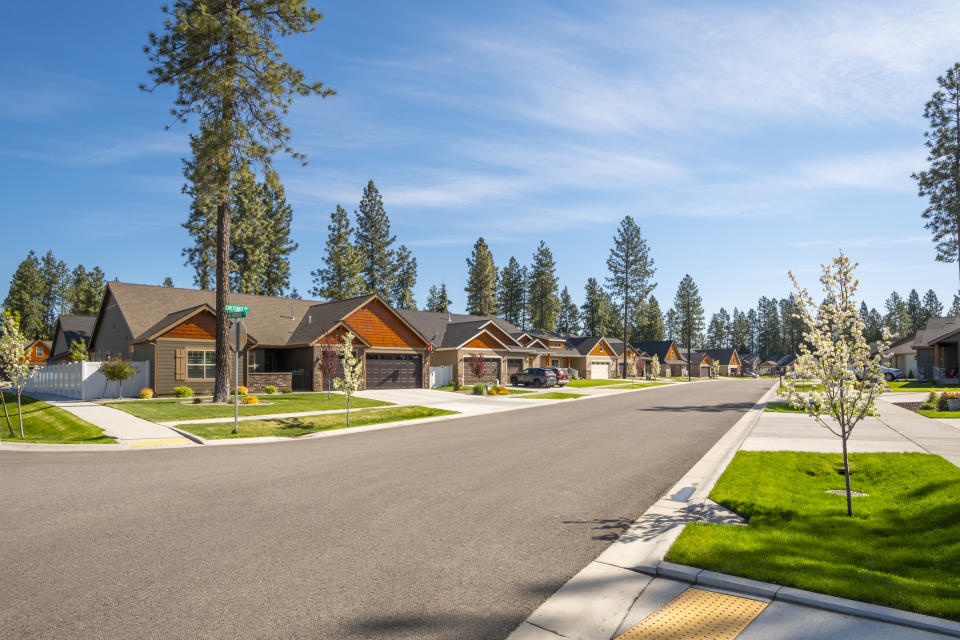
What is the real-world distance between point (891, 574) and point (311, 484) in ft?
25.9

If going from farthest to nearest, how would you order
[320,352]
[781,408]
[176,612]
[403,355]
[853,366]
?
[403,355] → [320,352] → [781,408] → [853,366] → [176,612]

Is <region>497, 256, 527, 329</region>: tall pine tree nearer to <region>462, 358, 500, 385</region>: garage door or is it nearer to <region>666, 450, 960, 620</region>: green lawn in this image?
<region>462, 358, 500, 385</region>: garage door

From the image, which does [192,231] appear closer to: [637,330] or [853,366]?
[853,366]

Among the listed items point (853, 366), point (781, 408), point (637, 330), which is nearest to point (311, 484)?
point (853, 366)

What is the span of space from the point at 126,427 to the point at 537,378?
31.8m

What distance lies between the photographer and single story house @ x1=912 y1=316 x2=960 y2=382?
128 ft

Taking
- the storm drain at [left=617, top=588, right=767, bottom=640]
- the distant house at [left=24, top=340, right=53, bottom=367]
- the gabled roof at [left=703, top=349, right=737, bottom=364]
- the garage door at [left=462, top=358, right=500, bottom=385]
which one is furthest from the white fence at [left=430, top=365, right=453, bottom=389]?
the gabled roof at [left=703, top=349, right=737, bottom=364]

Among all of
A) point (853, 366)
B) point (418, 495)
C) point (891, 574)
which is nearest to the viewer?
point (891, 574)

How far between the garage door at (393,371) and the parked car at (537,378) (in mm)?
9695

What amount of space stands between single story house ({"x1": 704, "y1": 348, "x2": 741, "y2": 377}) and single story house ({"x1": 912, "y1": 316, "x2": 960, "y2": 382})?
53.2 metres

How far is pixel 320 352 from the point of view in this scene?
33.6 m

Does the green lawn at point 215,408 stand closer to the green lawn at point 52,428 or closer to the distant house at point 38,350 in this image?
the green lawn at point 52,428

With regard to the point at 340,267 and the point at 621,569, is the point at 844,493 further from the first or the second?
the point at 340,267

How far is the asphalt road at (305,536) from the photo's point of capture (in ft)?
14.4
